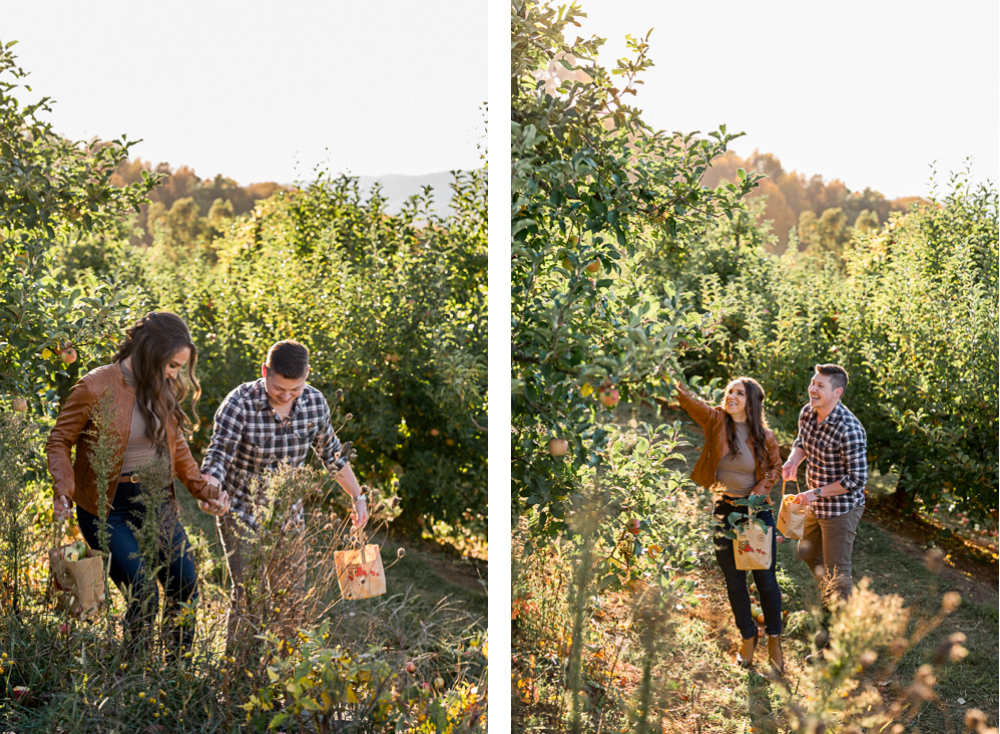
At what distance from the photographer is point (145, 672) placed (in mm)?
1883

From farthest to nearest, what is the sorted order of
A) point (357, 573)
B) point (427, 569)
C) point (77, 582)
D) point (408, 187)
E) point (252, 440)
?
point (408, 187), point (427, 569), point (252, 440), point (357, 573), point (77, 582)

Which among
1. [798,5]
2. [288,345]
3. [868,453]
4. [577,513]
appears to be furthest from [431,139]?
[868,453]

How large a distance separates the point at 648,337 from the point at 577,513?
0.58m

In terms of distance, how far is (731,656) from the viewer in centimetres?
206

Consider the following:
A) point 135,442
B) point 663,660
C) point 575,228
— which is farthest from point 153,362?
point 663,660

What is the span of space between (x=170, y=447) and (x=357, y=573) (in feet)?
2.49

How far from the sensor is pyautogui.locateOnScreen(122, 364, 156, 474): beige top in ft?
6.98

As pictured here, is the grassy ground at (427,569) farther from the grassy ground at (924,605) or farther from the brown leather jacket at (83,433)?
the grassy ground at (924,605)

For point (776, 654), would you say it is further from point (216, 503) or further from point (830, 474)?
point (216, 503)

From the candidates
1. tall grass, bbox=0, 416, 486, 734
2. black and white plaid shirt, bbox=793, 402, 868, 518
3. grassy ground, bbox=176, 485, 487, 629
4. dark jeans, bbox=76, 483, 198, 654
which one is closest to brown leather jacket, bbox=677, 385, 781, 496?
black and white plaid shirt, bbox=793, 402, 868, 518

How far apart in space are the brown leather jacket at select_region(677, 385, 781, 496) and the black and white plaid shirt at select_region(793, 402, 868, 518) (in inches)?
4.4

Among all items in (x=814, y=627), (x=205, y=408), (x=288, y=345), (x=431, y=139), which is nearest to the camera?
(x=814, y=627)

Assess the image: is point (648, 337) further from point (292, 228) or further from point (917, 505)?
point (292, 228)

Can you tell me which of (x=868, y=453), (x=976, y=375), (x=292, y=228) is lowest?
(x=868, y=453)
